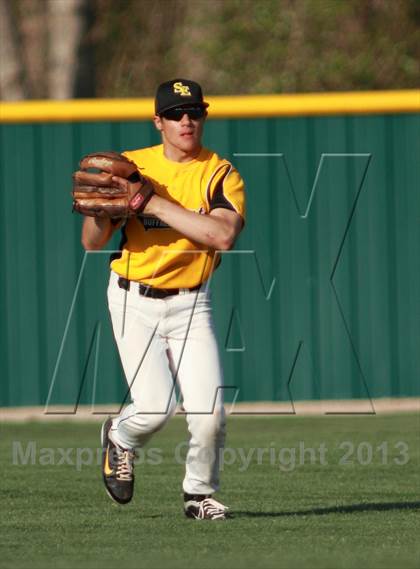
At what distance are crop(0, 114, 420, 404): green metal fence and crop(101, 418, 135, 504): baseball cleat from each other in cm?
451

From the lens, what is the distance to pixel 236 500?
25.1ft

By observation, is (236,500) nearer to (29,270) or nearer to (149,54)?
(29,270)

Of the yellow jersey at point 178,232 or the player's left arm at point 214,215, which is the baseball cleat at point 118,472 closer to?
the yellow jersey at point 178,232

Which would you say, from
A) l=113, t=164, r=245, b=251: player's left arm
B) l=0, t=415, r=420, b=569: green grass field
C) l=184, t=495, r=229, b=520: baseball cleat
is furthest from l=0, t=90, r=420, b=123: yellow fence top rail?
l=184, t=495, r=229, b=520: baseball cleat

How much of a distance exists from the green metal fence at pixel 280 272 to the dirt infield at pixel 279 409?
63 mm

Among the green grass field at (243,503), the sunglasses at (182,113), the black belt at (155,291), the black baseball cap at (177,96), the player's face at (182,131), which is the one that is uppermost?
the black baseball cap at (177,96)

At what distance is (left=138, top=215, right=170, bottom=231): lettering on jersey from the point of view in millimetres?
6773

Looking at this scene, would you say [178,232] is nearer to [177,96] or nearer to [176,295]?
[176,295]

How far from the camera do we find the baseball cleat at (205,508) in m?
6.87

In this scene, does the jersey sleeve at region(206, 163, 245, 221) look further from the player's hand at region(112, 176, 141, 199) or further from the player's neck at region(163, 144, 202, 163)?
the player's hand at region(112, 176, 141, 199)

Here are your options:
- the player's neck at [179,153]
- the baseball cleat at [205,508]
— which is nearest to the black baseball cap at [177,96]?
the player's neck at [179,153]

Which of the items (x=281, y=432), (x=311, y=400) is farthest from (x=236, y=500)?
(x=311, y=400)

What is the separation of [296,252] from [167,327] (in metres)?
4.88

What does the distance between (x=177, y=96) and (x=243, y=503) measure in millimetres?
2043
